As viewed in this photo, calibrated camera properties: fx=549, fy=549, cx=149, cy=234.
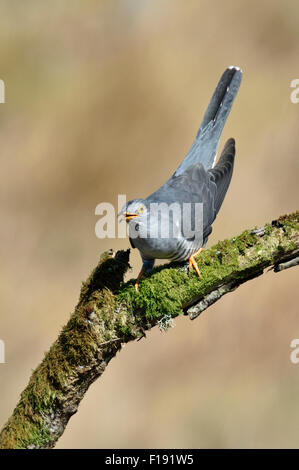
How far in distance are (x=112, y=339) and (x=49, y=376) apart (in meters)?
0.37

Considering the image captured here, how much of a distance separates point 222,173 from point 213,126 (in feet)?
1.76

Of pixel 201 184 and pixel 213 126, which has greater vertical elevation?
pixel 213 126

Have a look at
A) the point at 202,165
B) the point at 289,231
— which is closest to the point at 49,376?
the point at 289,231

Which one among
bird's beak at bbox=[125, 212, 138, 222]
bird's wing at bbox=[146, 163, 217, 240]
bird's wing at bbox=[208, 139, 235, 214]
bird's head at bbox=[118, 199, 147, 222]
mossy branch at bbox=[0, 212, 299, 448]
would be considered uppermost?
bird's wing at bbox=[208, 139, 235, 214]

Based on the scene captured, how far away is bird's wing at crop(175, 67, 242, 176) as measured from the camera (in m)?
3.99

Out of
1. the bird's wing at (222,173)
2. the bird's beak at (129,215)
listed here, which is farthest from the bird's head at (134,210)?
the bird's wing at (222,173)

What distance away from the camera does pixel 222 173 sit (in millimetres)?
3691

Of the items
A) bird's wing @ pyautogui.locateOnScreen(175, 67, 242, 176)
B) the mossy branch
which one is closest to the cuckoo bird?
bird's wing @ pyautogui.locateOnScreen(175, 67, 242, 176)

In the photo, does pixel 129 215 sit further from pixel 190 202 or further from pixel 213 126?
pixel 213 126

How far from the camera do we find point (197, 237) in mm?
3197

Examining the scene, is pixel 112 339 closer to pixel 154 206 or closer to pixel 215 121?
pixel 154 206

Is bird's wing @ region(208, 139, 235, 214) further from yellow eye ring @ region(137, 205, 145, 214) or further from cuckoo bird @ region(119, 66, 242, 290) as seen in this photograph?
yellow eye ring @ region(137, 205, 145, 214)

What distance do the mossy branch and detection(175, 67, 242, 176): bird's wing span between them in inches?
47.4

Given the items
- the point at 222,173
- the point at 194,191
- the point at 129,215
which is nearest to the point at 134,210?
the point at 129,215
